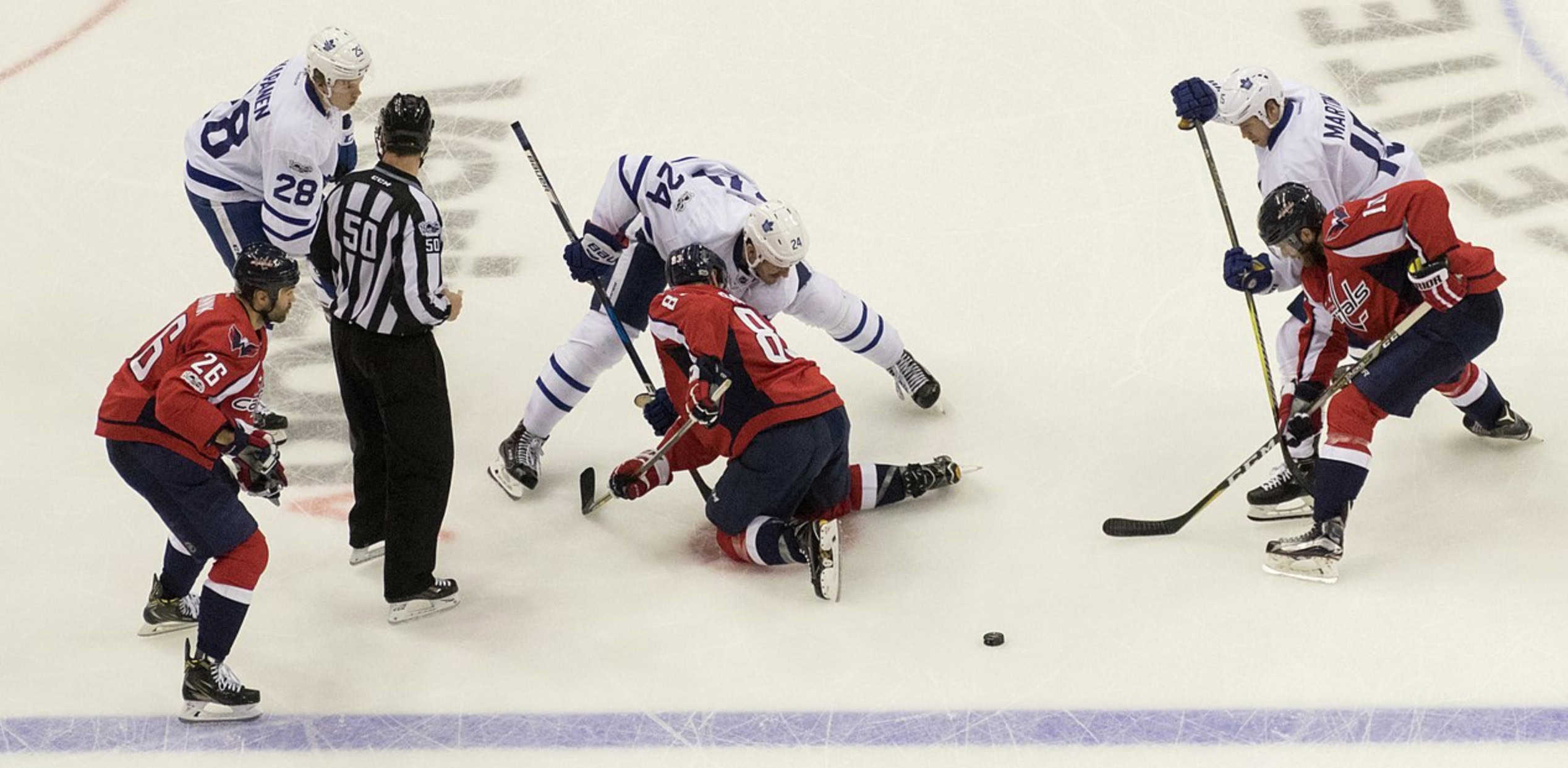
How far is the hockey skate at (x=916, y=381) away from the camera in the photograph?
5281 mm

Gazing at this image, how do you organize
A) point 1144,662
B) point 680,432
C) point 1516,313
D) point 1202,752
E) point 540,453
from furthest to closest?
point 1516,313 < point 540,453 < point 680,432 < point 1144,662 < point 1202,752

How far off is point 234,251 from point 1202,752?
3.16m

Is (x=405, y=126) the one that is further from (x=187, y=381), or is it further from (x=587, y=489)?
(x=587, y=489)

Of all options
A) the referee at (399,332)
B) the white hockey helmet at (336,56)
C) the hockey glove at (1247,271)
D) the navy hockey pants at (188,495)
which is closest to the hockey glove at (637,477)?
the referee at (399,332)

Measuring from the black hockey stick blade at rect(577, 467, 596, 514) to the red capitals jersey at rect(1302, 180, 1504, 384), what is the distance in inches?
76.9

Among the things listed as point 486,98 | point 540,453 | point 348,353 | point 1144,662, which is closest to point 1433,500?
point 1144,662

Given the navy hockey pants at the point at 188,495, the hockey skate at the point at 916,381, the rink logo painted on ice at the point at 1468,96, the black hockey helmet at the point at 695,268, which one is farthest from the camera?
the rink logo painted on ice at the point at 1468,96

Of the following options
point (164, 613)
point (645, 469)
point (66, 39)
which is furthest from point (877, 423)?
point (66, 39)

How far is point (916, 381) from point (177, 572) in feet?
6.99

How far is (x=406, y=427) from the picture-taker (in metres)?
4.39

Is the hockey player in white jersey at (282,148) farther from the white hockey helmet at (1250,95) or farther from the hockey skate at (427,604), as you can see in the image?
the white hockey helmet at (1250,95)

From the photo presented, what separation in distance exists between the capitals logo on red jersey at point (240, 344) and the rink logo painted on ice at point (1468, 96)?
→ 4096 mm

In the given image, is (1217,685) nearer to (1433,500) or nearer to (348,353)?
(1433,500)

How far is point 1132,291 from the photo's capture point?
19.1 ft
